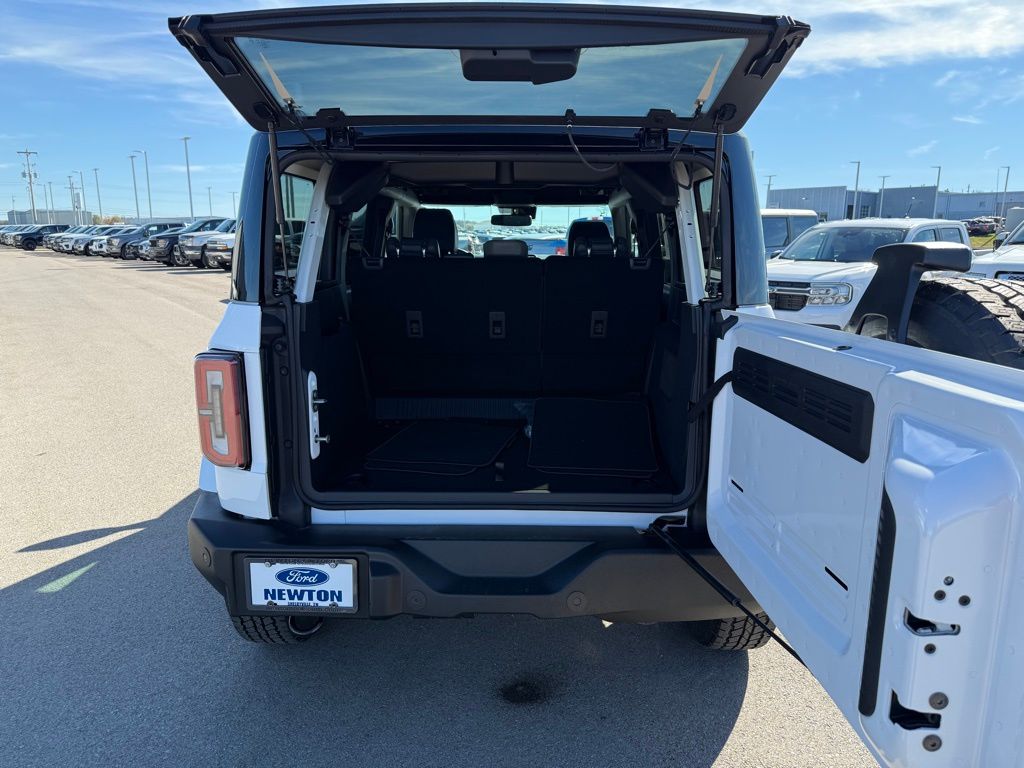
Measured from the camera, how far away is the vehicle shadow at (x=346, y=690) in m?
2.43

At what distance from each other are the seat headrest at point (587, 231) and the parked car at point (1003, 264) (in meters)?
6.18

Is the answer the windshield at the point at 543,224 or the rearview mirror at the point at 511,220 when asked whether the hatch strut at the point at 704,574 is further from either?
the rearview mirror at the point at 511,220

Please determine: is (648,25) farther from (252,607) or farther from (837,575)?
(252,607)

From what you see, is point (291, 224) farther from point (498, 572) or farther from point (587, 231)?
point (587, 231)

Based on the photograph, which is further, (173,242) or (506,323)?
(173,242)

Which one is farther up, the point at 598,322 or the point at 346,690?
the point at 598,322

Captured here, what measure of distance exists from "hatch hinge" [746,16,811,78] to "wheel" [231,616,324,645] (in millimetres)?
2384

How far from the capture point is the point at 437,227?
4.52 m

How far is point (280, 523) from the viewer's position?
8.28ft

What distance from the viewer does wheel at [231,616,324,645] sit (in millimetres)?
2822

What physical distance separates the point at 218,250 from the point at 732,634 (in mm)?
26095

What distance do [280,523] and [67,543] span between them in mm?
2260

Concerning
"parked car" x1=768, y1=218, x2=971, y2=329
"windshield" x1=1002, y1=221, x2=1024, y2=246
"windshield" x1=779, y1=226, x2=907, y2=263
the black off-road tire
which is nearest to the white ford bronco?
the black off-road tire

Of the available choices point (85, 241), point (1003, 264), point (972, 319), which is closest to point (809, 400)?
point (972, 319)
